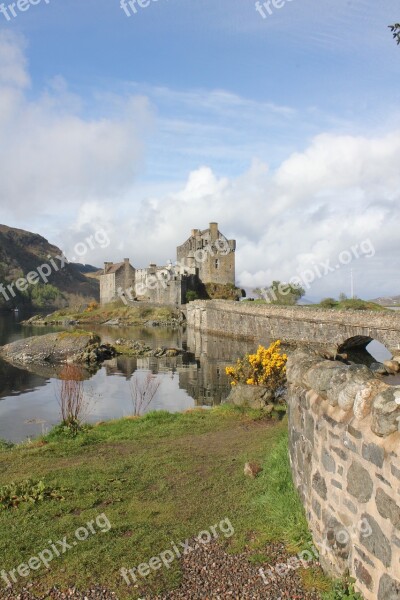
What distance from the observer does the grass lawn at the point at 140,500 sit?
680cm

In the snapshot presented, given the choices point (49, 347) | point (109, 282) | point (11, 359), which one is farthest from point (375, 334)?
point (109, 282)

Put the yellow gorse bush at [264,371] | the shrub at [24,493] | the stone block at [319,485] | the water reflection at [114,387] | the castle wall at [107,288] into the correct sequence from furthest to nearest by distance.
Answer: the castle wall at [107,288] < the water reflection at [114,387] < the yellow gorse bush at [264,371] < the shrub at [24,493] < the stone block at [319,485]

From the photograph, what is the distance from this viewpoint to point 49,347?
41656 millimetres

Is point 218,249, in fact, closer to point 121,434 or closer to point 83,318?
point 83,318

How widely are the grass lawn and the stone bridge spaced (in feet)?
62.0

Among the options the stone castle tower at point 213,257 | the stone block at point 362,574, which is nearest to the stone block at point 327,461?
the stone block at point 362,574

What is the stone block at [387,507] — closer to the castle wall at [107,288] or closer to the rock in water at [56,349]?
the rock in water at [56,349]

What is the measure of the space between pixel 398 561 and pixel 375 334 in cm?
3418

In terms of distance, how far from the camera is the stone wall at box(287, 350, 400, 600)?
4637 millimetres

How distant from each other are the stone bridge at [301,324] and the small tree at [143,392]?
10.8m

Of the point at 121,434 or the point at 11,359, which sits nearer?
the point at 121,434

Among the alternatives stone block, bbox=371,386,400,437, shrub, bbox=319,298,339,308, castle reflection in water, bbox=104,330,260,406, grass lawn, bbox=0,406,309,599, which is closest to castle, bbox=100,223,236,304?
shrub, bbox=319,298,339,308

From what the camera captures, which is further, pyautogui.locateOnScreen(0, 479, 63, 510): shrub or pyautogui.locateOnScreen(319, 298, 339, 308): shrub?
pyautogui.locateOnScreen(319, 298, 339, 308): shrub

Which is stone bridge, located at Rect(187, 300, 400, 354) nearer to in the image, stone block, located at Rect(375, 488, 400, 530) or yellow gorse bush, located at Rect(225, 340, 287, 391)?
yellow gorse bush, located at Rect(225, 340, 287, 391)
